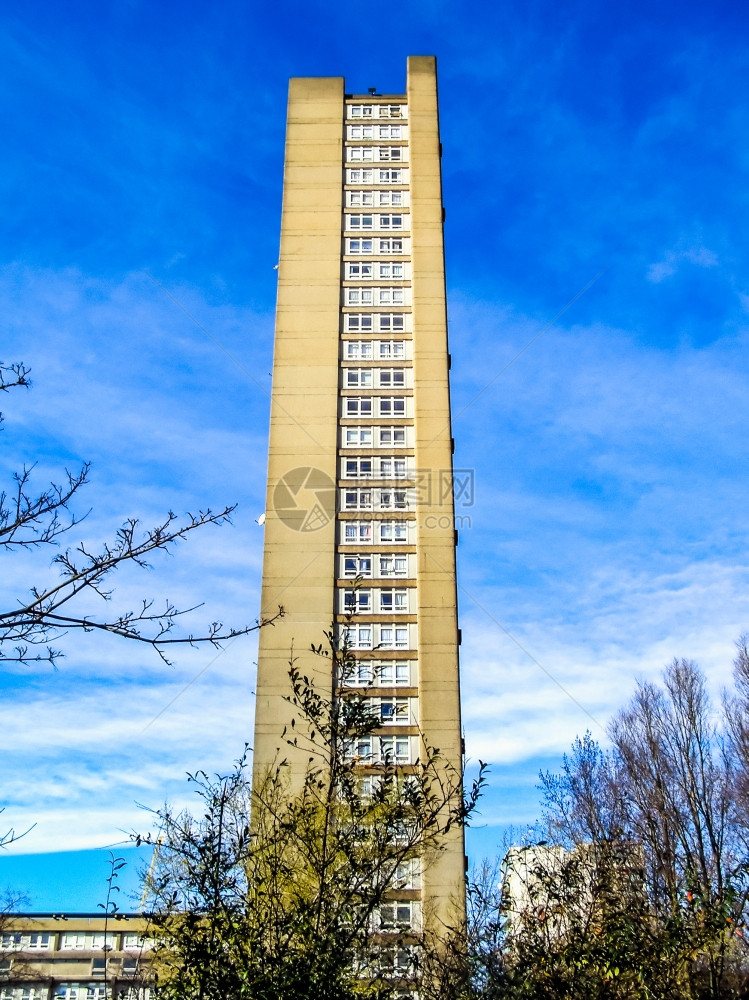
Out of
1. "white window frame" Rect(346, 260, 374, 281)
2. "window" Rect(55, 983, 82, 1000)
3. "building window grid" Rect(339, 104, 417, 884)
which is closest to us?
"building window grid" Rect(339, 104, 417, 884)

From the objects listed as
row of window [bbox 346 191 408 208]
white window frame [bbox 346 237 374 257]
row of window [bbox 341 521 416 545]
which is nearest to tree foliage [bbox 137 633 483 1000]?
row of window [bbox 341 521 416 545]

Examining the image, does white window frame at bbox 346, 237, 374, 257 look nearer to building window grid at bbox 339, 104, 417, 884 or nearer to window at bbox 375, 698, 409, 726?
building window grid at bbox 339, 104, 417, 884

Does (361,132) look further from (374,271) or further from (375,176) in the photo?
(374,271)

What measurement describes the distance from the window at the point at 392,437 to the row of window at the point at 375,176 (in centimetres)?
1590

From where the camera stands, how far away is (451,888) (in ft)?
121

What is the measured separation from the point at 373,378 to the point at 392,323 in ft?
12.0

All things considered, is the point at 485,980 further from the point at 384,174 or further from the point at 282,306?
the point at 384,174

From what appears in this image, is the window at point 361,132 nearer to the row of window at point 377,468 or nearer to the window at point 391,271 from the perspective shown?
the window at point 391,271

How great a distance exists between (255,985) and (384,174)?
50.3 m

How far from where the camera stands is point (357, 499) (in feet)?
148

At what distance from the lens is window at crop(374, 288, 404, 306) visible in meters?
49.3

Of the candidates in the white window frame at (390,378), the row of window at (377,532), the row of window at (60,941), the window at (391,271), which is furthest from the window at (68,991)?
the window at (391,271)

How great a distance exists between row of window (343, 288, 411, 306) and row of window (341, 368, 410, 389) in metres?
4.17

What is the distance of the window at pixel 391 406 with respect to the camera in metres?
46.6
